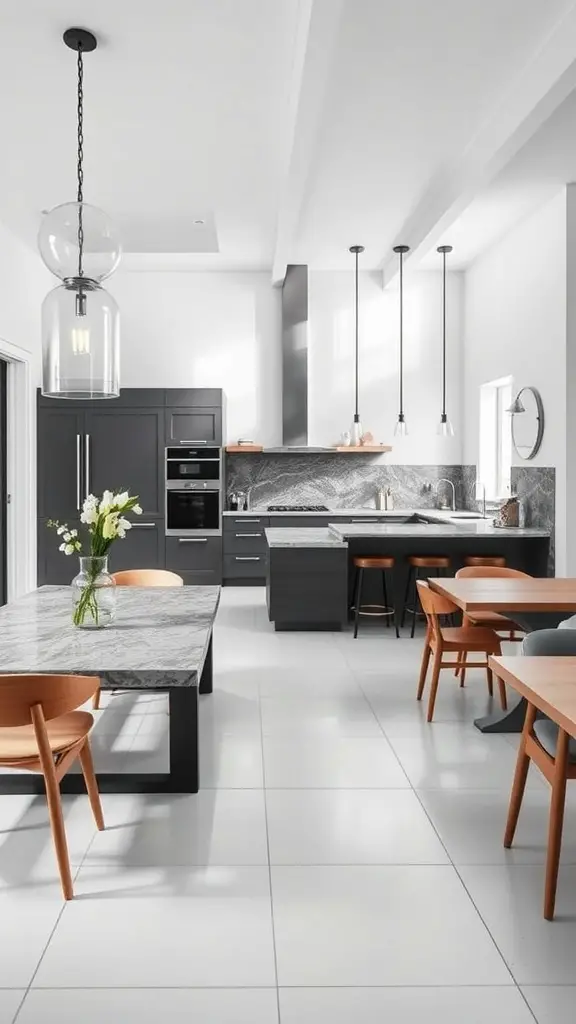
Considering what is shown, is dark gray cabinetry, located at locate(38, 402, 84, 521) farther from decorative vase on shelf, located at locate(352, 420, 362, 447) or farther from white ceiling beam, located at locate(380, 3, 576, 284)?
white ceiling beam, located at locate(380, 3, 576, 284)

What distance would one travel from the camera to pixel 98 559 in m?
3.16

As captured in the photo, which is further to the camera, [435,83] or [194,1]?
[435,83]

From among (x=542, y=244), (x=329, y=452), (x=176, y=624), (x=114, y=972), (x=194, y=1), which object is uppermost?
(x=194, y=1)

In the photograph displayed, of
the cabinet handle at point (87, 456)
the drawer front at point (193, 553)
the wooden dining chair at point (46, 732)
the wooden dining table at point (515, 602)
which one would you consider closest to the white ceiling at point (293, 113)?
the cabinet handle at point (87, 456)

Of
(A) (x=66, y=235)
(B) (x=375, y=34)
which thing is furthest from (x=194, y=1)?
(A) (x=66, y=235)

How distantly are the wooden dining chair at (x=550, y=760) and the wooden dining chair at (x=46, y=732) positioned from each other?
1338mm

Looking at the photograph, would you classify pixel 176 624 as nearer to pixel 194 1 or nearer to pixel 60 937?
pixel 60 937

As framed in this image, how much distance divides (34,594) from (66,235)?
2.08 meters

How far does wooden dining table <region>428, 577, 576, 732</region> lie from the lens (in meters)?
3.49

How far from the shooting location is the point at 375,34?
12.8 feet

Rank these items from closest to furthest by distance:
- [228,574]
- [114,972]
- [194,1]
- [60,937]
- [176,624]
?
[114,972] → [60,937] → [176,624] → [194,1] → [228,574]

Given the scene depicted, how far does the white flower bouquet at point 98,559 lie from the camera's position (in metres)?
3.14

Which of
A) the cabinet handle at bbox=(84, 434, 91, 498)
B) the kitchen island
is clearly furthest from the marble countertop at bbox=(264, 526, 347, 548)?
the cabinet handle at bbox=(84, 434, 91, 498)

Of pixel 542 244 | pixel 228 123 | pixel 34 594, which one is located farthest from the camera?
pixel 542 244
